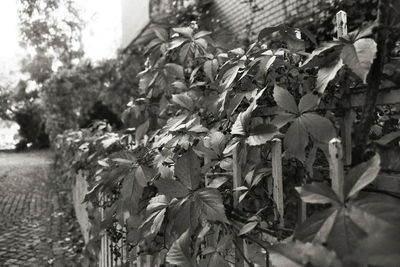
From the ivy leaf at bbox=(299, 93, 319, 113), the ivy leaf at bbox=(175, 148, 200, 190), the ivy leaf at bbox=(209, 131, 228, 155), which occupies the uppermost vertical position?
the ivy leaf at bbox=(299, 93, 319, 113)

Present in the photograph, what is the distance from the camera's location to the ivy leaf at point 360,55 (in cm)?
108

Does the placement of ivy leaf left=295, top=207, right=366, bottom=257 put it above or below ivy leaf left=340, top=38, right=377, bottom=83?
below

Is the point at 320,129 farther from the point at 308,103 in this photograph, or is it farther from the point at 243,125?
the point at 243,125

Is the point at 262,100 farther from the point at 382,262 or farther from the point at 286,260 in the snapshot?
the point at 382,262

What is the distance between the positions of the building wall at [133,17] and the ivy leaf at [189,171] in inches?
535

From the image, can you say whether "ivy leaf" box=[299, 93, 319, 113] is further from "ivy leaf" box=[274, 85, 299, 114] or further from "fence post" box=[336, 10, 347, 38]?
"fence post" box=[336, 10, 347, 38]

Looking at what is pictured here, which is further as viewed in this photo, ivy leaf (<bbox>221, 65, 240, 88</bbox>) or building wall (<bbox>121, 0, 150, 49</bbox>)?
building wall (<bbox>121, 0, 150, 49</bbox>)

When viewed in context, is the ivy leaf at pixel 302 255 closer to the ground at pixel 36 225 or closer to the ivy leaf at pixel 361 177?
the ivy leaf at pixel 361 177

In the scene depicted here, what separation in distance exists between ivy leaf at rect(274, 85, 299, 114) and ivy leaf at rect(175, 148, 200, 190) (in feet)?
1.18

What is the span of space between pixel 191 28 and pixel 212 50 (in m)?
0.29

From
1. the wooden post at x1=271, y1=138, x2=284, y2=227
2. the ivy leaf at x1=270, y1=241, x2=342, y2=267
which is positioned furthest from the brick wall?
the ivy leaf at x1=270, y1=241, x2=342, y2=267

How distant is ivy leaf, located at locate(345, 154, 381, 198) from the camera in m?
0.86

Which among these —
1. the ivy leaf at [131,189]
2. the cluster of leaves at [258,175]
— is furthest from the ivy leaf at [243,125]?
the ivy leaf at [131,189]

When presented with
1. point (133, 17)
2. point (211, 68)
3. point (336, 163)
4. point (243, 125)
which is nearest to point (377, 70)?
point (336, 163)
